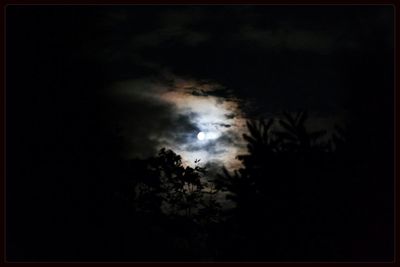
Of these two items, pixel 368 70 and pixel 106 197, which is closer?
pixel 368 70

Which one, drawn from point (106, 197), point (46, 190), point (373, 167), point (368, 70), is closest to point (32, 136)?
point (46, 190)

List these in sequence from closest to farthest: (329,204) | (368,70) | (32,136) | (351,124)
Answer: (329,204), (351,124), (368,70), (32,136)

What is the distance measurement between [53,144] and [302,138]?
11731 millimetres

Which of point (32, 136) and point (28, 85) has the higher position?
point (28, 85)

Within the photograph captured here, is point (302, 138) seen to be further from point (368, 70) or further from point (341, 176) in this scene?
point (368, 70)

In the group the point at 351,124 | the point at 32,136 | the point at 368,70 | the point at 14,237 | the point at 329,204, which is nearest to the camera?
the point at 329,204

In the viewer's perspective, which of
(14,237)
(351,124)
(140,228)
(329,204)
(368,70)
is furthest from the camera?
(140,228)

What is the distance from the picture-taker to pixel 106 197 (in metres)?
17.6

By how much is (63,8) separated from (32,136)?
556 cm

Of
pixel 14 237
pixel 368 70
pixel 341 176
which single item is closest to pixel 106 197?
pixel 14 237

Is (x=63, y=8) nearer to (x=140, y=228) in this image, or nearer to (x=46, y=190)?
(x=46, y=190)

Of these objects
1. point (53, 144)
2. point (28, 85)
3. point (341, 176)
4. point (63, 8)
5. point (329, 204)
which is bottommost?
point (329, 204)

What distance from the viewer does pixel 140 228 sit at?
18766 millimetres

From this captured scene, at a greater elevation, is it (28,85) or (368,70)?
(28,85)
